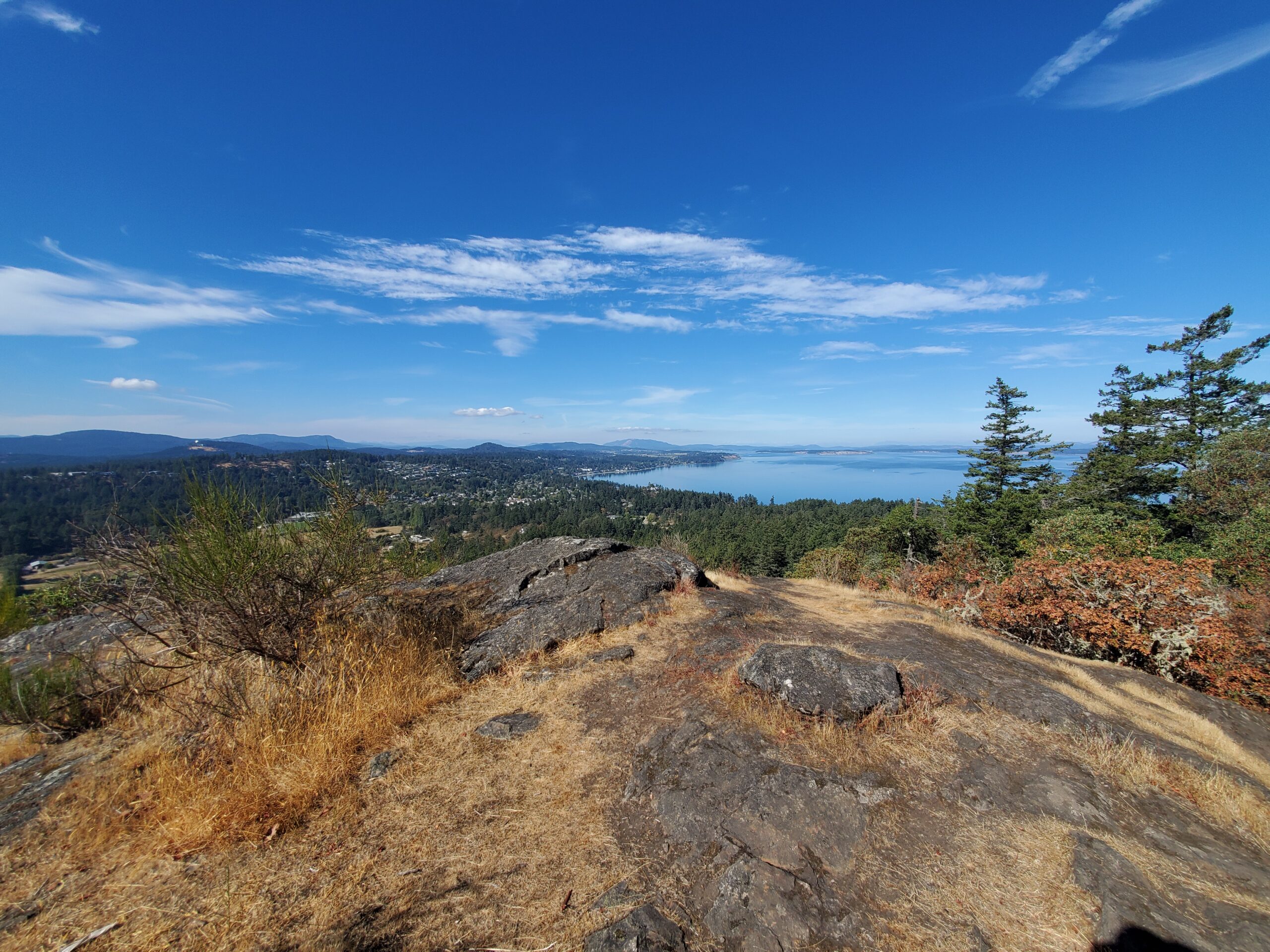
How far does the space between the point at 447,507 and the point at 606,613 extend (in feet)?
246

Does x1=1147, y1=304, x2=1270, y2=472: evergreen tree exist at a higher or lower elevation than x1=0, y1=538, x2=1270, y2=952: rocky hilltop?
higher

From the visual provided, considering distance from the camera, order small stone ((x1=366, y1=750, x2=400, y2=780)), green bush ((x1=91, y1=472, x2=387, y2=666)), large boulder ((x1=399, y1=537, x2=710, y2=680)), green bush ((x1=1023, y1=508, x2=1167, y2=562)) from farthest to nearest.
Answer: green bush ((x1=1023, y1=508, x2=1167, y2=562))
large boulder ((x1=399, y1=537, x2=710, y2=680))
green bush ((x1=91, y1=472, x2=387, y2=666))
small stone ((x1=366, y1=750, x2=400, y2=780))

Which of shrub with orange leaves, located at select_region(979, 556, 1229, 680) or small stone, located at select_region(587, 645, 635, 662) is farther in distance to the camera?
shrub with orange leaves, located at select_region(979, 556, 1229, 680)

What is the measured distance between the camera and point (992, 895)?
2.66 m

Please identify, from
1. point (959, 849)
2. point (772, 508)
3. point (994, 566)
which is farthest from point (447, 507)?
point (959, 849)

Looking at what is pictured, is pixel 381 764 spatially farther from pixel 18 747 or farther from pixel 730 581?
pixel 730 581

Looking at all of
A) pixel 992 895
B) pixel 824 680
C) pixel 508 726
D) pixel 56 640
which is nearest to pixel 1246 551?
pixel 824 680

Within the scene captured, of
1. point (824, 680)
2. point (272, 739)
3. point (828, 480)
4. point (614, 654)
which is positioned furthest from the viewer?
point (828, 480)

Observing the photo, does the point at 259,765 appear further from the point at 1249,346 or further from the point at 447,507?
the point at 447,507

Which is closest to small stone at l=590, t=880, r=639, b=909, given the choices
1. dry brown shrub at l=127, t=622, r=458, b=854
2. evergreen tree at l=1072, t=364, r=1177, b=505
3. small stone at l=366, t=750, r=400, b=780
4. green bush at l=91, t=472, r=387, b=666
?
small stone at l=366, t=750, r=400, b=780

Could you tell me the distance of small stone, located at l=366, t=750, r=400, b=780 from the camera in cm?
365

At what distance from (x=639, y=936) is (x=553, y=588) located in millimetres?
5532

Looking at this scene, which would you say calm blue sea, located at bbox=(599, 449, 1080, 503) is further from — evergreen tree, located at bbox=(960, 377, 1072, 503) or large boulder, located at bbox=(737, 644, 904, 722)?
large boulder, located at bbox=(737, 644, 904, 722)

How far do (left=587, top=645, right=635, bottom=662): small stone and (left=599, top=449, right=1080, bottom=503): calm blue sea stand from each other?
8682 cm
